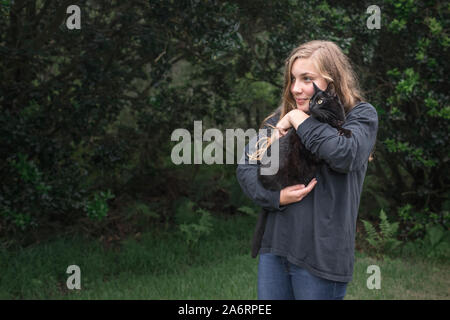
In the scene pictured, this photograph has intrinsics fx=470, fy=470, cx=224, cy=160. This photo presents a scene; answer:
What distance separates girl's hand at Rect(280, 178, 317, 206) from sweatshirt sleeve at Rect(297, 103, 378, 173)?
0.50ft

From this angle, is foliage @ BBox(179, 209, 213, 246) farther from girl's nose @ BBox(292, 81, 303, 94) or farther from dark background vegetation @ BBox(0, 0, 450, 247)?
girl's nose @ BBox(292, 81, 303, 94)

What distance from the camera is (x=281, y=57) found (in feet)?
19.8

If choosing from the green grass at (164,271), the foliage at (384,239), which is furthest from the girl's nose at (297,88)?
the foliage at (384,239)

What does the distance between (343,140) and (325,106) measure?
20 centimetres

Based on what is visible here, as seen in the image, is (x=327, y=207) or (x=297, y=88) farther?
(x=297, y=88)

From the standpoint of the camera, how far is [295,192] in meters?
2.39

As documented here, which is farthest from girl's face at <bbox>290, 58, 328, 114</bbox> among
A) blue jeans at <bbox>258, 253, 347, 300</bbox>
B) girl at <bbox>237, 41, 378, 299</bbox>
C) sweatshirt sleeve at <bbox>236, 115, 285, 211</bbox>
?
blue jeans at <bbox>258, 253, 347, 300</bbox>

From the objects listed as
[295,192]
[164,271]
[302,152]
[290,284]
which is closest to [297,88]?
[302,152]

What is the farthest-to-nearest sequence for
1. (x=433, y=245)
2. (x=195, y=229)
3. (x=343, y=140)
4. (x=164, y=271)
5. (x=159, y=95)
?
(x=195, y=229) → (x=159, y=95) → (x=433, y=245) → (x=164, y=271) → (x=343, y=140)

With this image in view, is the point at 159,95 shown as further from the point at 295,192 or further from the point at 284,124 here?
the point at 295,192

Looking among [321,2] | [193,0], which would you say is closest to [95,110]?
[193,0]

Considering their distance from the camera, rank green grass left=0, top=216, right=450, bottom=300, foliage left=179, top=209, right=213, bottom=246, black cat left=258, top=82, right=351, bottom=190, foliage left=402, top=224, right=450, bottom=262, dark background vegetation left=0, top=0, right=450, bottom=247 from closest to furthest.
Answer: black cat left=258, top=82, right=351, bottom=190 < dark background vegetation left=0, top=0, right=450, bottom=247 < green grass left=0, top=216, right=450, bottom=300 < foliage left=402, top=224, right=450, bottom=262 < foliage left=179, top=209, right=213, bottom=246

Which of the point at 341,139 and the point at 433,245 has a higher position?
the point at 341,139

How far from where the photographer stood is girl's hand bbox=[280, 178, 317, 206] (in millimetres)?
2385
